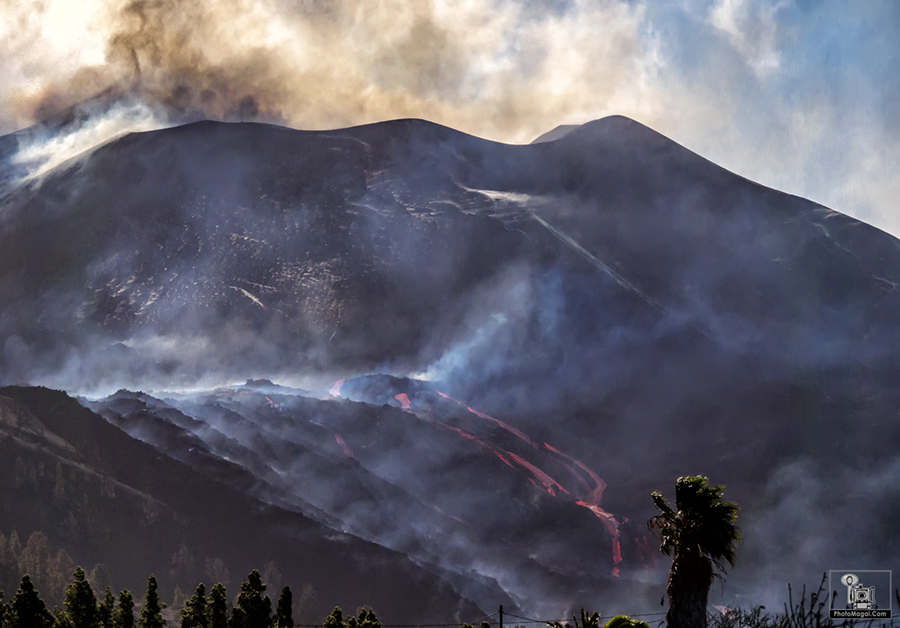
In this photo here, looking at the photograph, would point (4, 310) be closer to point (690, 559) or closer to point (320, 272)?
point (320, 272)


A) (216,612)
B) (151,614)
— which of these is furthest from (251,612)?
(151,614)

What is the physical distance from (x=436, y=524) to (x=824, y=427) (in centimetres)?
8250

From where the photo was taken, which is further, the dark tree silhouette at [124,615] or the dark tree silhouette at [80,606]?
the dark tree silhouette at [124,615]

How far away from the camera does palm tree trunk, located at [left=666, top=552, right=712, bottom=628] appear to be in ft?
142

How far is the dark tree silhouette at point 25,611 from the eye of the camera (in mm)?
60000

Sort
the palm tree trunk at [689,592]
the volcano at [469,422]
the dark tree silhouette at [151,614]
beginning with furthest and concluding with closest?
the volcano at [469,422], the dark tree silhouette at [151,614], the palm tree trunk at [689,592]

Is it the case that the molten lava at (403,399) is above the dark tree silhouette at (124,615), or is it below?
above

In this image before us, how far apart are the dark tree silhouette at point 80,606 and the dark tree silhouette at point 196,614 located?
19.8 ft

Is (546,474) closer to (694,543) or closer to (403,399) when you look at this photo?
(403,399)

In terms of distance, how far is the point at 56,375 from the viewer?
19000 centimetres

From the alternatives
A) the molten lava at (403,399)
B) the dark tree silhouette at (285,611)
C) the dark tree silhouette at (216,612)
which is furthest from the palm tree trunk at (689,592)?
A: the molten lava at (403,399)

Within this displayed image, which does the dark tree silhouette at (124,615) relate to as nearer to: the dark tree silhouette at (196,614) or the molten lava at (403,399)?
the dark tree silhouette at (196,614)

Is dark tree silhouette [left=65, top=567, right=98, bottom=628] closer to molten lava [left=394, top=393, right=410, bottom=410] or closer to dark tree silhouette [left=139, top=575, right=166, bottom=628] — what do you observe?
dark tree silhouette [left=139, top=575, right=166, bottom=628]

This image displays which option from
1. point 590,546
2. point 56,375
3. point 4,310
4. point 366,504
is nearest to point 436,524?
point 366,504
